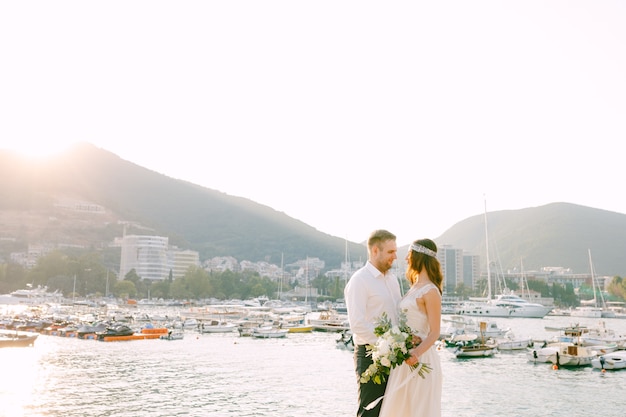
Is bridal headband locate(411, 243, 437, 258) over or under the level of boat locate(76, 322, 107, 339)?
over

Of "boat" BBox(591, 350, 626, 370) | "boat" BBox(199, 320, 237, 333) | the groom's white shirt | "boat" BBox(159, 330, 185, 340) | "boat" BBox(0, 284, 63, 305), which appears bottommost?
"boat" BBox(591, 350, 626, 370)

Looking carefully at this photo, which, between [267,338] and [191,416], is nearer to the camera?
[191,416]

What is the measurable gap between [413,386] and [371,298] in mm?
1066

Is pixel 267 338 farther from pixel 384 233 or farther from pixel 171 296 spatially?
pixel 171 296

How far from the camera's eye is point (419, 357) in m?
5.85

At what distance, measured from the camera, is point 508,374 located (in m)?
31.9

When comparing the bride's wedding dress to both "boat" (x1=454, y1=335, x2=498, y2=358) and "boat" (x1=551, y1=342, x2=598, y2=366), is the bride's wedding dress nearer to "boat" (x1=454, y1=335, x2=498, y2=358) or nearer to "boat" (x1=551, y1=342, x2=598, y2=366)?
"boat" (x1=551, y1=342, x2=598, y2=366)

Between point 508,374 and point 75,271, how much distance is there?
155 metres

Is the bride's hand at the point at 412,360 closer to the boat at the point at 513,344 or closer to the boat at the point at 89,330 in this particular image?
the boat at the point at 513,344

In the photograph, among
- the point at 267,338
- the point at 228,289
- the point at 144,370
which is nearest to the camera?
the point at 144,370

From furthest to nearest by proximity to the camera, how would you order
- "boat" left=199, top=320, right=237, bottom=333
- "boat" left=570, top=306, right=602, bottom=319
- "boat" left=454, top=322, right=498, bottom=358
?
"boat" left=570, top=306, right=602, bottom=319 < "boat" left=199, top=320, right=237, bottom=333 < "boat" left=454, top=322, right=498, bottom=358

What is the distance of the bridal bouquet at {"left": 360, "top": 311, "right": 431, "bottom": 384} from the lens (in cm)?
538

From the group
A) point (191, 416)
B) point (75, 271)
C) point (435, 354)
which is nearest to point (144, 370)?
point (191, 416)

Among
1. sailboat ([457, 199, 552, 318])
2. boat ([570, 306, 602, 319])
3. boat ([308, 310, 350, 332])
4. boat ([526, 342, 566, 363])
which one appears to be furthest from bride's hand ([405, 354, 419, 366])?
boat ([570, 306, 602, 319])
